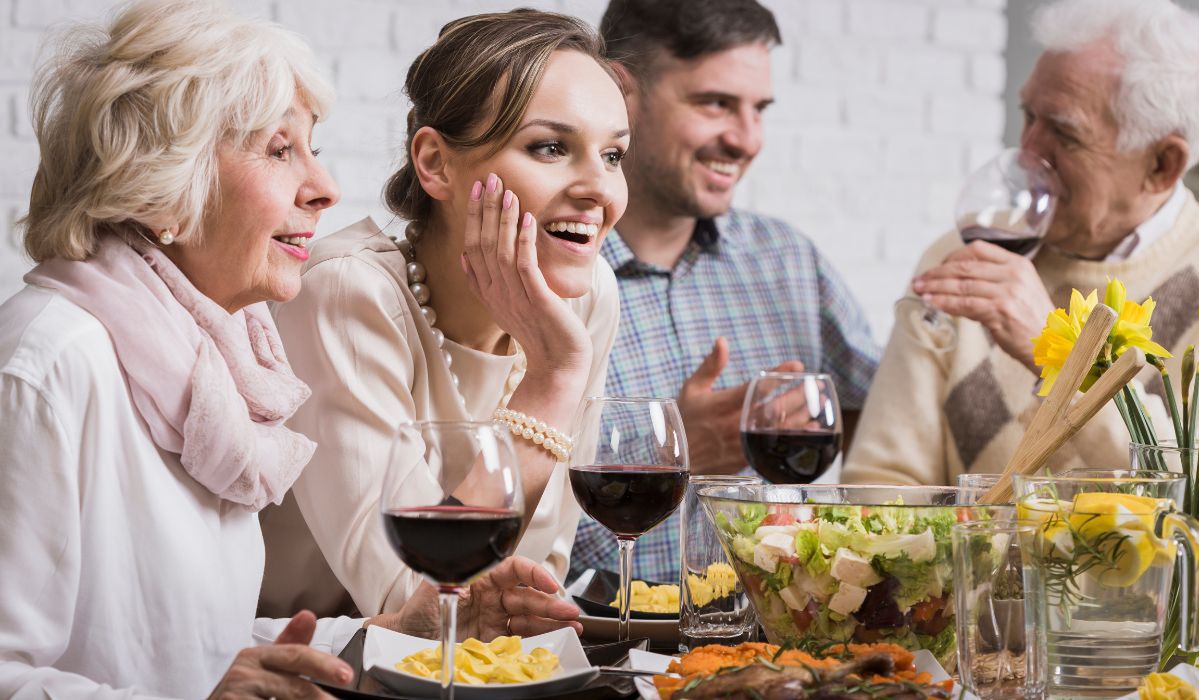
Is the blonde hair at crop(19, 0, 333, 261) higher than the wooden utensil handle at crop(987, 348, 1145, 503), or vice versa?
the blonde hair at crop(19, 0, 333, 261)

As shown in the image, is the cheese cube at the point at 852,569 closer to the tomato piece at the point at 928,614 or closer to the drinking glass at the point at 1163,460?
the tomato piece at the point at 928,614

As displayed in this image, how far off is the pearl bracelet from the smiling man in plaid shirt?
1119 mm

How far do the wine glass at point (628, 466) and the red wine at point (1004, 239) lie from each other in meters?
1.10

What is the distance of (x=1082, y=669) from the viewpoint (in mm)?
935

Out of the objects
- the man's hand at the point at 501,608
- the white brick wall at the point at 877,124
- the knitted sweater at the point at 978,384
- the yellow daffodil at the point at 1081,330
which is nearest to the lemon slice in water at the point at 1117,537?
the yellow daffodil at the point at 1081,330

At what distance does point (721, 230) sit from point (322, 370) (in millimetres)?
1556

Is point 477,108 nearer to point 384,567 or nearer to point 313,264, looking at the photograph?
point 313,264

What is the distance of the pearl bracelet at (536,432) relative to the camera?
1.56m

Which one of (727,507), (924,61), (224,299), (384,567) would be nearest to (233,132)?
(224,299)

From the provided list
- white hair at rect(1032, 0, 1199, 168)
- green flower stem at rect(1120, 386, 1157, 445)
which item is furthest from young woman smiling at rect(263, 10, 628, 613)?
white hair at rect(1032, 0, 1199, 168)

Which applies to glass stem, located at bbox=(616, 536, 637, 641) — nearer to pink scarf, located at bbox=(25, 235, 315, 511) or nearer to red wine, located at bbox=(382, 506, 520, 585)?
red wine, located at bbox=(382, 506, 520, 585)

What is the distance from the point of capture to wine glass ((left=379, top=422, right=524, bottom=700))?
2.83ft

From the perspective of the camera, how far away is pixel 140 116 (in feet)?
4.33

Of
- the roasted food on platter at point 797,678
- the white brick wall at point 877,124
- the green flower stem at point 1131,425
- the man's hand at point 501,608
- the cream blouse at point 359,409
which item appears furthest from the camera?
the white brick wall at point 877,124
